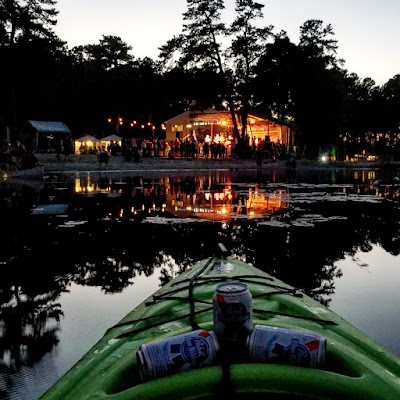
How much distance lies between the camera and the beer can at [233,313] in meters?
2.05

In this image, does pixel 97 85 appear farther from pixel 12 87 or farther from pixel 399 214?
A: pixel 399 214

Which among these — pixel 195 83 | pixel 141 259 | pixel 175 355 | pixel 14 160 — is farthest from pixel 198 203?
pixel 195 83

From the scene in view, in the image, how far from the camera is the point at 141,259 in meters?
6.73

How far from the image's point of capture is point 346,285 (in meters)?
5.47

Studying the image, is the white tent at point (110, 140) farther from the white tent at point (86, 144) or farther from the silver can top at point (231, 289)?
the silver can top at point (231, 289)

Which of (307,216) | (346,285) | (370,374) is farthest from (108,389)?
(307,216)

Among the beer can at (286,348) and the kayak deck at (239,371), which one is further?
the beer can at (286,348)

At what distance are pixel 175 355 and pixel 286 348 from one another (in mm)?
451

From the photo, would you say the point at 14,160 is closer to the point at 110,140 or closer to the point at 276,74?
the point at 110,140

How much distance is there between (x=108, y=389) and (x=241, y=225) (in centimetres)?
731

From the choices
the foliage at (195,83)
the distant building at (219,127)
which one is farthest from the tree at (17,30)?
the distant building at (219,127)

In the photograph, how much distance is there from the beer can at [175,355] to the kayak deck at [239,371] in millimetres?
38

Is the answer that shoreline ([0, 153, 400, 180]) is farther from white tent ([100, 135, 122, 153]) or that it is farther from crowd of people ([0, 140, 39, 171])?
white tent ([100, 135, 122, 153])

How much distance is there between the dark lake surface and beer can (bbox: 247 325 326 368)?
1.79 metres
